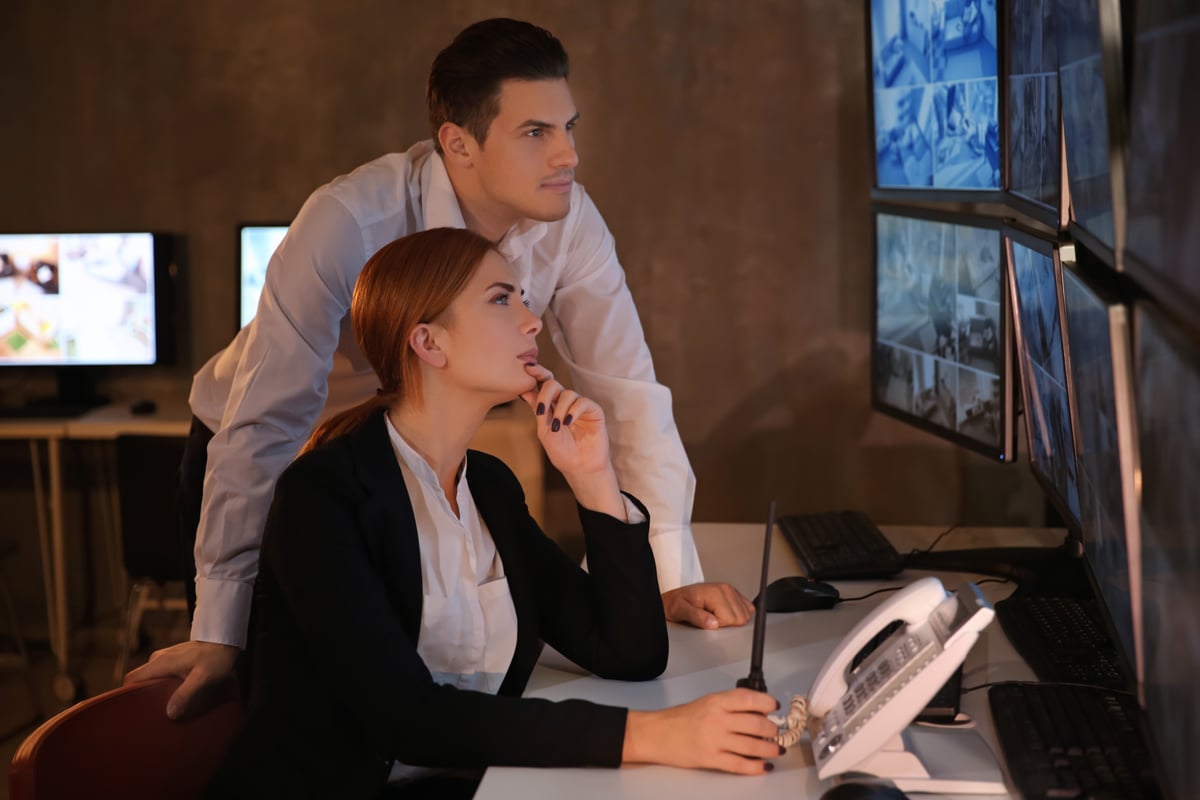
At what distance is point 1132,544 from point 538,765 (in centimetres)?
59

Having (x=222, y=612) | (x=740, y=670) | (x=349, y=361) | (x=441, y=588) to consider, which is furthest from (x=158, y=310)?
(x=740, y=670)

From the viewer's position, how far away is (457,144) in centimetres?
191

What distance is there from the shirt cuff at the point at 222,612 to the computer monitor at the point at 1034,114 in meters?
1.17

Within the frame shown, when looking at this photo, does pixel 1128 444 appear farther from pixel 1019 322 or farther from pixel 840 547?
pixel 840 547

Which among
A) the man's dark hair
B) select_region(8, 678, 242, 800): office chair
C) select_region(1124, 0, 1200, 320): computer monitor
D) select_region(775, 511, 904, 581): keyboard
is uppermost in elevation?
the man's dark hair

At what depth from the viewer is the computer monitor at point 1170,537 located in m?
0.77

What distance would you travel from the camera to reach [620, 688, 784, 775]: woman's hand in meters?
1.16

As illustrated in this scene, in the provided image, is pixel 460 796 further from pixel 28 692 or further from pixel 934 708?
pixel 28 692

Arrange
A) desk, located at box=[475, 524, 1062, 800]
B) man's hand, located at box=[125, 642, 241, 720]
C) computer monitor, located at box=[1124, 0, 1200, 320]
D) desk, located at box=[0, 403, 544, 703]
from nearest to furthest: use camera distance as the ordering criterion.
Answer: computer monitor, located at box=[1124, 0, 1200, 320] → desk, located at box=[475, 524, 1062, 800] → man's hand, located at box=[125, 642, 241, 720] → desk, located at box=[0, 403, 544, 703]

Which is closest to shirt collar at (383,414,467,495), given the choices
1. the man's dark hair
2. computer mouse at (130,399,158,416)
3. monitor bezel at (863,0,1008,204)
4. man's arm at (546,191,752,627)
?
man's arm at (546,191,752,627)

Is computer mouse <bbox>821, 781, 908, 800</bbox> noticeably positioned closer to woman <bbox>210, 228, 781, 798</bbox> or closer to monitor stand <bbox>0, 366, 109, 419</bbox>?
woman <bbox>210, 228, 781, 798</bbox>

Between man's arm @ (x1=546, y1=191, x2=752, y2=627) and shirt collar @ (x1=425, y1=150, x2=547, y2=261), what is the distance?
0.09 metres

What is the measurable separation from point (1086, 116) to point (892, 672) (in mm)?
561

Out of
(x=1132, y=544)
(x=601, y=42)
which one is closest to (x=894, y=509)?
(x=601, y=42)
